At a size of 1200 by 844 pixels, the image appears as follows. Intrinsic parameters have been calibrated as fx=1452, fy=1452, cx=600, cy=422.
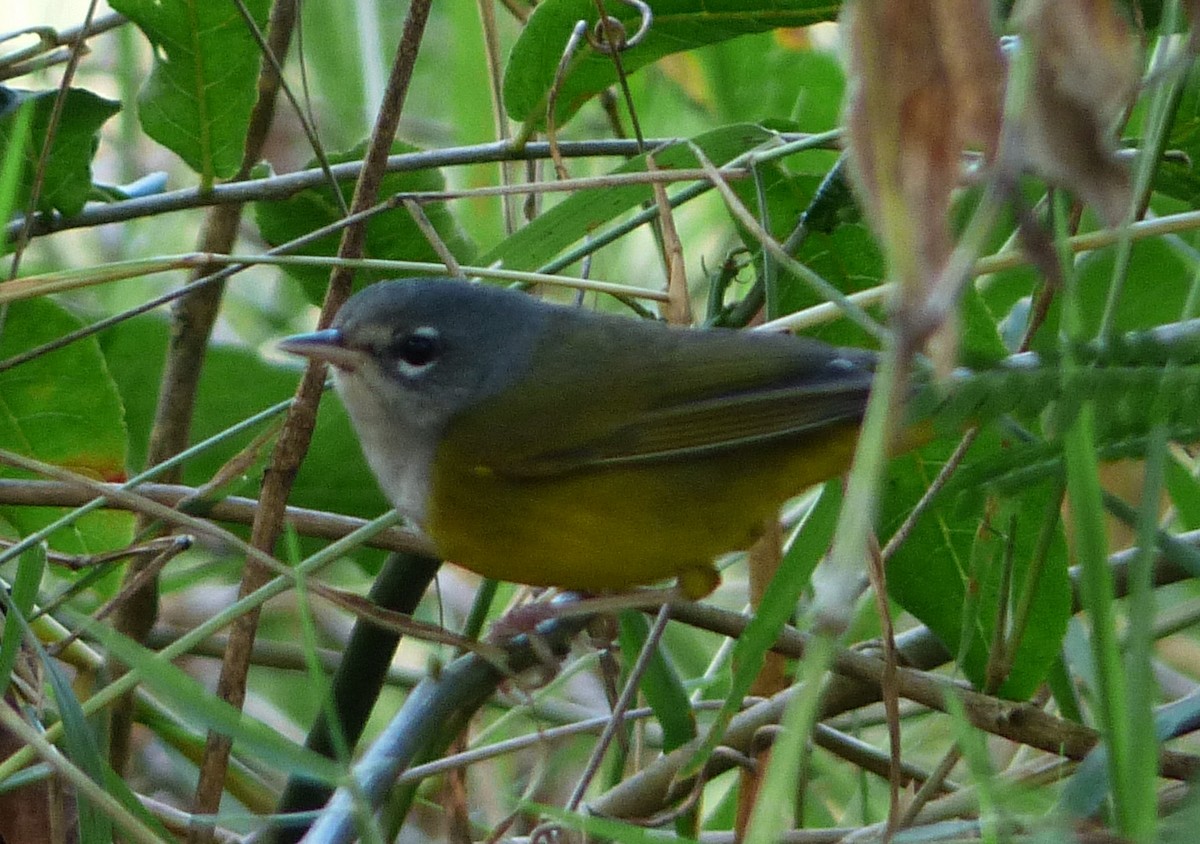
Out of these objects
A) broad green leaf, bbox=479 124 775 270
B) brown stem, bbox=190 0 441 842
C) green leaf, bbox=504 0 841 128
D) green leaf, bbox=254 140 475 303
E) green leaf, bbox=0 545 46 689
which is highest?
green leaf, bbox=504 0 841 128

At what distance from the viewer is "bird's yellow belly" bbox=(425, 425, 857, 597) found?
6.97ft

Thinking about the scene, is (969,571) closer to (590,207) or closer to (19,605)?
(590,207)

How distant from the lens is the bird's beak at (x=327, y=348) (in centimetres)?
210

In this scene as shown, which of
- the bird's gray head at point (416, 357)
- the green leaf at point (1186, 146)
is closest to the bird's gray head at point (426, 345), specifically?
the bird's gray head at point (416, 357)

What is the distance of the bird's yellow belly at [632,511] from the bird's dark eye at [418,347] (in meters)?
0.22

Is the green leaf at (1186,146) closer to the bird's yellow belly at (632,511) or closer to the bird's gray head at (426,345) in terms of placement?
the bird's yellow belly at (632,511)

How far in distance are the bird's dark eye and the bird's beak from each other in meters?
0.09

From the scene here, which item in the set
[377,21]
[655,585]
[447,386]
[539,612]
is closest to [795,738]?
[539,612]

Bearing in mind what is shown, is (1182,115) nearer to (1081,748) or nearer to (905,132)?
(1081,748)

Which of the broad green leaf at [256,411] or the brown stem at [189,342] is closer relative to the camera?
the brown stem at [189,342]

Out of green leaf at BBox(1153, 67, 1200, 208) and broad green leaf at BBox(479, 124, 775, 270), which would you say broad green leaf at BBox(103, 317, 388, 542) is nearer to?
broad green leaf at BBox(479, 124, 775, 270)

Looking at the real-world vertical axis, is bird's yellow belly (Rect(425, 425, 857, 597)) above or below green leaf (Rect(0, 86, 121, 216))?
below

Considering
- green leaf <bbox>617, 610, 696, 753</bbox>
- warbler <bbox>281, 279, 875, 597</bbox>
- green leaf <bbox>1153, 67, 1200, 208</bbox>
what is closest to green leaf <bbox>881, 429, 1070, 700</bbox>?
warbler <bbox>281, 279, 875, 597</bbox>

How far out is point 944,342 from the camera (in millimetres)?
761
